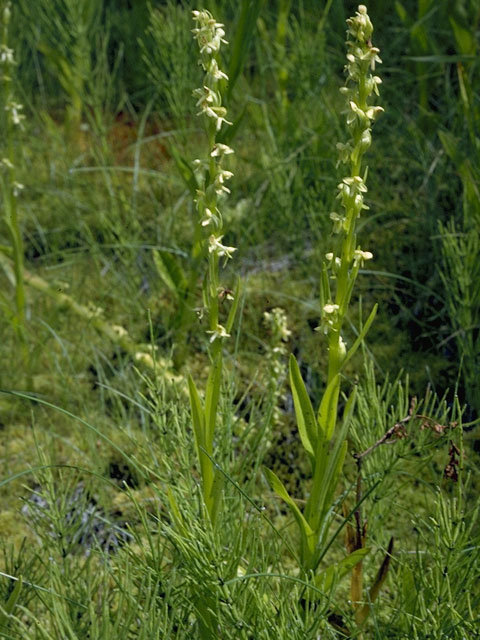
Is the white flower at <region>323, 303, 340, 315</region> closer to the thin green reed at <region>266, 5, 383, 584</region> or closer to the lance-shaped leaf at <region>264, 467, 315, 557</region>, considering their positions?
the thin green reed at <region>266, 5, 383, 584</region>

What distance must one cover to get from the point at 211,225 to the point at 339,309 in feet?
0.68

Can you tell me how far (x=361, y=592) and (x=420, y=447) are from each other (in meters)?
0.26

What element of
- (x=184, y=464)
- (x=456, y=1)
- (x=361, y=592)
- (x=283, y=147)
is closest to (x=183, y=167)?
(x=283, y=147)

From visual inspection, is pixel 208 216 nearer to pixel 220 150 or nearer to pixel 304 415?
pixel 220 150

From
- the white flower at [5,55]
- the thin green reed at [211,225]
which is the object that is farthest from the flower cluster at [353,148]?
the white flower at [5,55]

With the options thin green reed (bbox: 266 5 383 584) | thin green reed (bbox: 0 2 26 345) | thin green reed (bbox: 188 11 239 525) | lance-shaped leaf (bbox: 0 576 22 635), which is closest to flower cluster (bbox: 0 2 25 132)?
thin green reed (bbox: 0 2 26 345)

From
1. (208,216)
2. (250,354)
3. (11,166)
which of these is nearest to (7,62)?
(11,166)

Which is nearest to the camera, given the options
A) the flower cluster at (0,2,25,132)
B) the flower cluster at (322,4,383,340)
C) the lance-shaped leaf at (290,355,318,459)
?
the flower cluster at (322,4,383,340)

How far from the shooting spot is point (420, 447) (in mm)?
1245

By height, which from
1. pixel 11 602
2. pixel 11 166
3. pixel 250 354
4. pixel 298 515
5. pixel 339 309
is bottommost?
pixel 250 354

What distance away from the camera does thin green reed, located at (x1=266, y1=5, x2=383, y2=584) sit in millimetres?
1017

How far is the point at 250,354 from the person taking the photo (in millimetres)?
1942

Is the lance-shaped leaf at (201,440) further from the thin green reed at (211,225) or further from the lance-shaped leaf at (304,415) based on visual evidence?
the lance-shaped leaf at (304,415)

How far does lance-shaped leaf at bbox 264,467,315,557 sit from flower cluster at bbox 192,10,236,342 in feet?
0.70
